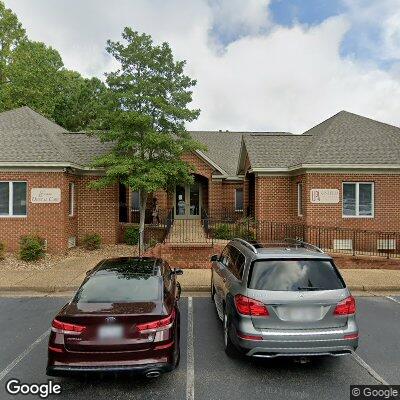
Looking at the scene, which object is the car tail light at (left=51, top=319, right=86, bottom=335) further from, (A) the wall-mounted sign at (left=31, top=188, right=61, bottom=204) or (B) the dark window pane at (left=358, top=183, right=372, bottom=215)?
(B) the dark window pane at (left=358, top=183, right=372, bottom=215)

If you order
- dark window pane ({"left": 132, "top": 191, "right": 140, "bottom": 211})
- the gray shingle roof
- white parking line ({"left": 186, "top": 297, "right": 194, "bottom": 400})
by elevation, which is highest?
the gray shingle roof

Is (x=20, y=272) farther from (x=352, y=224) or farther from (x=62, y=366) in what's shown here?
(x=352, y=224)

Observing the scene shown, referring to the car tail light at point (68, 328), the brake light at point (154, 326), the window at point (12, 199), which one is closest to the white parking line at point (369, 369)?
the brake light at point (154, 326)

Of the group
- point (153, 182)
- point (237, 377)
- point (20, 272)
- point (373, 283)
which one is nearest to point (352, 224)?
point (373, 283)

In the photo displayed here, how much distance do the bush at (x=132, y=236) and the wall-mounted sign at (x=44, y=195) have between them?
133 inches

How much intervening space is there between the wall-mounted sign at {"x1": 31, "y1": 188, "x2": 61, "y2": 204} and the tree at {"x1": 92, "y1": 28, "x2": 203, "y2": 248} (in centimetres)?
172

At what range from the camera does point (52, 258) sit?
44.9 feet

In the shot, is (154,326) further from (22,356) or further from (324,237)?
(324,237)

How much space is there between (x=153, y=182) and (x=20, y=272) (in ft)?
17.1

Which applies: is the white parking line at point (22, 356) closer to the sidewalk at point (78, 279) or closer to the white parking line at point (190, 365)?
the white parking line at point (190, 365)

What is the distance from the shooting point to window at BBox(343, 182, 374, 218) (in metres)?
14.9

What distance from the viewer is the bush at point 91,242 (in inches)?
602

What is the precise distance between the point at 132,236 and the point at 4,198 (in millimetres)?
5333

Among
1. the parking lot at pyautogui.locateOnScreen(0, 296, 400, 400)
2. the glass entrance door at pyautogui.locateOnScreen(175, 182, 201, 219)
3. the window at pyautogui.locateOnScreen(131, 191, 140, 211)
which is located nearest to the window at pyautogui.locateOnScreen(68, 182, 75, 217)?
the window at pyautogui.locateOnScreen(131, 191, 140, 211)
